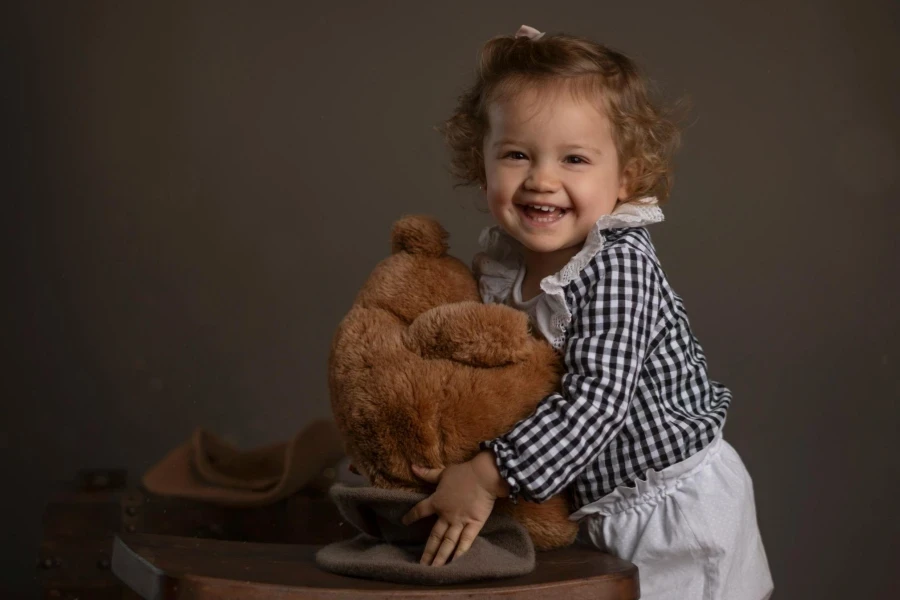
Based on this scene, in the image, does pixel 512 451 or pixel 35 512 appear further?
pixel 35 512

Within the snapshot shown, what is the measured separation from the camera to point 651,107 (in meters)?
1.19

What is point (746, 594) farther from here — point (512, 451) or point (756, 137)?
point (756, 137)

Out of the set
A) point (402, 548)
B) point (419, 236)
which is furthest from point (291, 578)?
point (419, 236)

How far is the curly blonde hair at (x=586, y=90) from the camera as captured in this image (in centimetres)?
111

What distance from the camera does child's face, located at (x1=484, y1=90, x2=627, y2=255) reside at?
3.58ft

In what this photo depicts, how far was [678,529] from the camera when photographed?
42.4 inches

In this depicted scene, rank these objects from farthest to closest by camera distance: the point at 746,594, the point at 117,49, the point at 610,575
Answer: the point at 117,49
the point at 746,594
the point at 610,575

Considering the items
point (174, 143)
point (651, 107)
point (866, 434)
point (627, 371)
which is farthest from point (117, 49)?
point (866, 434)

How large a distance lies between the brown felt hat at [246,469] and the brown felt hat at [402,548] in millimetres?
536

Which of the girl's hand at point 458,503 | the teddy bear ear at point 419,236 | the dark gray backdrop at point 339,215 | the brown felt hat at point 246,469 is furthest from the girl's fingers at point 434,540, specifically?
the dark gray backdrop at point 339,215

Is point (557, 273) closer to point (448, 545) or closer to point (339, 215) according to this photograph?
point (448, 545)

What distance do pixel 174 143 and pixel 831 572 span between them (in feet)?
4.54

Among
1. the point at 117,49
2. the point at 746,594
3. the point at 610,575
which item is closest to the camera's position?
the point at 610,575

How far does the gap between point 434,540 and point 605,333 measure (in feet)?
0.81
